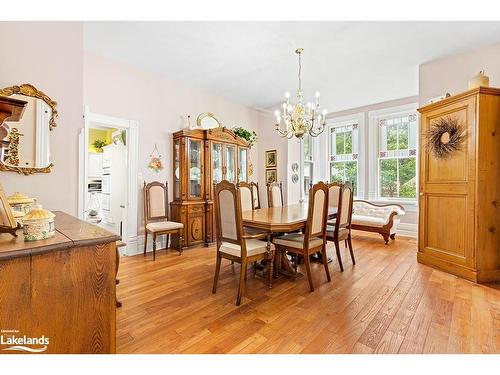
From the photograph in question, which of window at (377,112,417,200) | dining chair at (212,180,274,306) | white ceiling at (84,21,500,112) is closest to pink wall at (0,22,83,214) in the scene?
white ceiling at (84,21,500,112)

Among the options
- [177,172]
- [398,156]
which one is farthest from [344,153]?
[177,172]

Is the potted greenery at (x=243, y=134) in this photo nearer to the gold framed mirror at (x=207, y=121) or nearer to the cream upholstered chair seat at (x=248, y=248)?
the gold framed mirror at (x=207, y=121)

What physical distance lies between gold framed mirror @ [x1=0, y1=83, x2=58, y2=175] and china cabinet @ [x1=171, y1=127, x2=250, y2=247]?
2036 mm

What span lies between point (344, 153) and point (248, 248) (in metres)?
4.68

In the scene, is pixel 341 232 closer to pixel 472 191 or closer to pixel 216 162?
pixel 472 191

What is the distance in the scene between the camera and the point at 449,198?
2967mm

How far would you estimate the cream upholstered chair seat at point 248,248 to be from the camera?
2373mm

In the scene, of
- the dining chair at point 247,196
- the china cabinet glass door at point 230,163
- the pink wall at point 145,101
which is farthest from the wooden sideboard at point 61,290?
the china cabinet glass door at point 230,163

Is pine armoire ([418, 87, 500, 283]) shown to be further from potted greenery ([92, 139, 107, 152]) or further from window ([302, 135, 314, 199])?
potted greenery ([92, 139, 107, 152])

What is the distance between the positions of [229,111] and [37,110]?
3.52 m

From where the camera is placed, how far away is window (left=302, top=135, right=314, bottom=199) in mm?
6211

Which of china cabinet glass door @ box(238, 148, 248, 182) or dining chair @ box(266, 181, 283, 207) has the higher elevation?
china cabinet glass door @ box(238, 148, 248, 182)

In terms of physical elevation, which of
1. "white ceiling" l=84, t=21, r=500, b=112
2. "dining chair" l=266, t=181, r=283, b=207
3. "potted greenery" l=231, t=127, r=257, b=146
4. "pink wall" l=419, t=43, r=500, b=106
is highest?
"white ceiling" l=84, t=21, r=500, b=112
